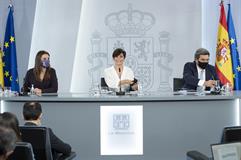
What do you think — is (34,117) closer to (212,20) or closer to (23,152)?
(23,152)

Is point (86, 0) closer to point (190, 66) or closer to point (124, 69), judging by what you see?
point (124, 69)

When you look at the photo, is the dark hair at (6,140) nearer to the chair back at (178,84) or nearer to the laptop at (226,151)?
the laptop at (226,151)

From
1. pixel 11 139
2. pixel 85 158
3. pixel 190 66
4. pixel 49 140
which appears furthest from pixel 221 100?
pixel 11 139

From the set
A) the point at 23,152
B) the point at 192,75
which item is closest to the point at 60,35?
the point at 192,75

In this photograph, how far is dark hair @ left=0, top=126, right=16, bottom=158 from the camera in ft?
6.72

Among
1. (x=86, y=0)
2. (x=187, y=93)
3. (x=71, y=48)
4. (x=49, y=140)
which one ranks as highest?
(x=86, y=0)

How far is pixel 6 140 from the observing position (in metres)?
2.08

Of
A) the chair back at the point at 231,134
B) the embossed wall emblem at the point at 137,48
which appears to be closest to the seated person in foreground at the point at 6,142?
the chair back at the point at 231,134

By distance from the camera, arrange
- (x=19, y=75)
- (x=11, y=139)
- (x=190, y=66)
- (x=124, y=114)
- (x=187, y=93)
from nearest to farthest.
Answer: (x=11, y=139) → (x=124, y=114) → (x=187, y=93) → (x=190, y=66) → (x=19, y=75)

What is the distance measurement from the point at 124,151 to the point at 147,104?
0.60 metres

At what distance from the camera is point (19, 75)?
850 centimetres

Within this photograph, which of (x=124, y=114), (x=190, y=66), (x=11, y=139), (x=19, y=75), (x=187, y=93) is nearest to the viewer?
(x=11, y=139)

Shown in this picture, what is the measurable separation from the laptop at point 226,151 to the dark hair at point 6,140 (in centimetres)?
139

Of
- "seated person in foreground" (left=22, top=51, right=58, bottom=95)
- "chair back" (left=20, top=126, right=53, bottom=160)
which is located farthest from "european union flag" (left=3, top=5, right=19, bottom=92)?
"chair back" (left=20, top=126, right=53, bottom=160)
